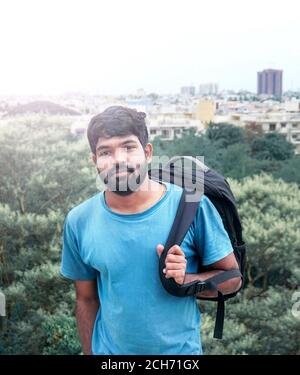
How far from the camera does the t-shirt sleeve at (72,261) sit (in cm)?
89

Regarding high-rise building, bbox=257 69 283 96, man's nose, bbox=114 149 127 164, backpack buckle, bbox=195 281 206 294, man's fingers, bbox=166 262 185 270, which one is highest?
high-rise building, bbox=257 69 283 96

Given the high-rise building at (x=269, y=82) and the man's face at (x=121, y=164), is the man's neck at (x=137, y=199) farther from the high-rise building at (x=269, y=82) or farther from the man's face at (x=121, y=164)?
the high-rise building at (x=269, y=82)

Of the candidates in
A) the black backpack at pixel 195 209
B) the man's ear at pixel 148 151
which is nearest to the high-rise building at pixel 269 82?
the black backpack at pixel 195 209

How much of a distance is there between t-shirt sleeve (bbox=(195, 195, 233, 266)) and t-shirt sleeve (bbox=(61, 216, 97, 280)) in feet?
0.73

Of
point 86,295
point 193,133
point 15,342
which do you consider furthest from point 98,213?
point 193,133

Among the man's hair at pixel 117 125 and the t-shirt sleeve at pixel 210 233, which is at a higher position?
the man's hair at pixel 117 125

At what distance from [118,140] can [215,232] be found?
0.24 metres

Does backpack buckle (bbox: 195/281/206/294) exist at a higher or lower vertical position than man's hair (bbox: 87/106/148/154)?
lower

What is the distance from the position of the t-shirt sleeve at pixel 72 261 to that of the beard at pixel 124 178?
4.5 inches

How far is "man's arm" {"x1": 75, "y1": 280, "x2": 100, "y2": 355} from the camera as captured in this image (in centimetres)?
95

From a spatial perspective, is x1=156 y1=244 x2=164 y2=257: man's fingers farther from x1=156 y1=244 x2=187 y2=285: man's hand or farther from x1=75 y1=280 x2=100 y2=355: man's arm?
x1=75 y1=280 x2=100 y2=355: man's arm

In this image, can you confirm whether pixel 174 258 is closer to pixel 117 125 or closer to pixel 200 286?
pixel 200 286

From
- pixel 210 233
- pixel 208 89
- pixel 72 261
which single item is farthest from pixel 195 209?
pixel 208 89

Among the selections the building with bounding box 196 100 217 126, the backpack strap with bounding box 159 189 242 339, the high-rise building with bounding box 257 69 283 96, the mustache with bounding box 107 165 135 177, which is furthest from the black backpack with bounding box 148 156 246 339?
the building with bounding box 196 100 217 126
